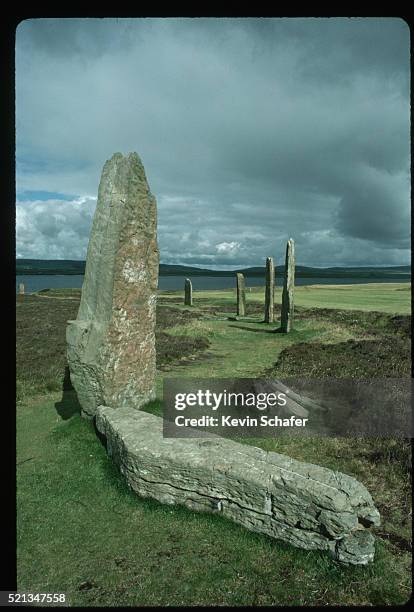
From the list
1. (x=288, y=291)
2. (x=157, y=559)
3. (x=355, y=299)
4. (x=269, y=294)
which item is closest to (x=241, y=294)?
(x=269, y=294)

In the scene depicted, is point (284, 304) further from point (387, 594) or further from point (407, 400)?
point (387, 594)

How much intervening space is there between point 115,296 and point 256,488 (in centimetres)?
435

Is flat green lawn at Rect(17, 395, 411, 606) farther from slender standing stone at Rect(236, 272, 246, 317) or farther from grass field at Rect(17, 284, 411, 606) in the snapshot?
slender standing stone at Rect(236, 272, 246, 317)

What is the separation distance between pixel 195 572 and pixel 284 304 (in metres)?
16.0

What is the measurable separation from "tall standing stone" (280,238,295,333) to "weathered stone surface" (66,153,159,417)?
12.2 m

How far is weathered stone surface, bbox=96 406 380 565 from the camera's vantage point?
14.1 ft

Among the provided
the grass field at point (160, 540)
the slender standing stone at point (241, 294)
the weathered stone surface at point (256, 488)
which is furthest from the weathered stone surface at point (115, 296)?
the slender standing stone at point (241, 294)

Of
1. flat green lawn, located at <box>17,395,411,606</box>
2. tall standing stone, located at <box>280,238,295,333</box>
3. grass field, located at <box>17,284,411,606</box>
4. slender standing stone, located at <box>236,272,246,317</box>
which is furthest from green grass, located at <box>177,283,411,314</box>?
flat green lawn, located at <box>17,395,411,606</box>

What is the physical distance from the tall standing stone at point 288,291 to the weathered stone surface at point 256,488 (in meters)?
14.0

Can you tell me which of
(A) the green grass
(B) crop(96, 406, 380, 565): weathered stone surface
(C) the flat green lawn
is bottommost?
(C) the flat green lawn

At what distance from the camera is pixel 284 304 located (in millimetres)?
19359

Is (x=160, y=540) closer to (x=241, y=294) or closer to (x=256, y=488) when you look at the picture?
(x=256, y=488)

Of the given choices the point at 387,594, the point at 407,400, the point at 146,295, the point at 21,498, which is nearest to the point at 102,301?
the point at 146,295

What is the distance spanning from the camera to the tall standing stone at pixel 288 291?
19.2 meters
